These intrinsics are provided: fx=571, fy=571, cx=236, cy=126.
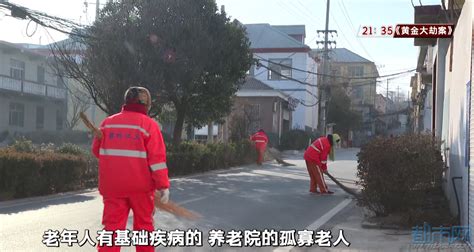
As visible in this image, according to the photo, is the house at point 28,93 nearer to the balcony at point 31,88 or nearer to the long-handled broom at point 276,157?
the balcony at point 31,88

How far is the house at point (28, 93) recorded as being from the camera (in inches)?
1462

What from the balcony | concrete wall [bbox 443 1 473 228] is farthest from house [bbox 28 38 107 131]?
concrete wall [bbox 443 1 473 228]

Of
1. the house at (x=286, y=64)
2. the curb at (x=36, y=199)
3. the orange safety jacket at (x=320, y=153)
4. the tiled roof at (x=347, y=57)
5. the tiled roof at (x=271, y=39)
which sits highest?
the tiled roof at (x=347, y=57)

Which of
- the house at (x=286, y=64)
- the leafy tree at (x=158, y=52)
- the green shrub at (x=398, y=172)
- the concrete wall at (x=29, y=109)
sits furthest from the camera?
the house at (x=286, y=64)

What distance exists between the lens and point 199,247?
299 inches

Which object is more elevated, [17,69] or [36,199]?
[17,69]

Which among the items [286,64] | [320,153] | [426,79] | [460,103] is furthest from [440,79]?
[286,64]

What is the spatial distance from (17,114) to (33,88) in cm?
219

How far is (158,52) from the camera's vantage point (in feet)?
63.8

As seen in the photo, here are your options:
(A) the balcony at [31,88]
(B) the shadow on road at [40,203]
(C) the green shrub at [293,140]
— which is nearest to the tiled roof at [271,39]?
(C) the green shrub at [293,140]

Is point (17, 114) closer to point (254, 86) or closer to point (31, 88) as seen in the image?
point (31, 88)

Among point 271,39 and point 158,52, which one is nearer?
point 158,52

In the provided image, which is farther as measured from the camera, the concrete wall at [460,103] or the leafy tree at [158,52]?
the leafy tree at [158,52]

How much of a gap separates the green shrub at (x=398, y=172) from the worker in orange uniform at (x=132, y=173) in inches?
187
